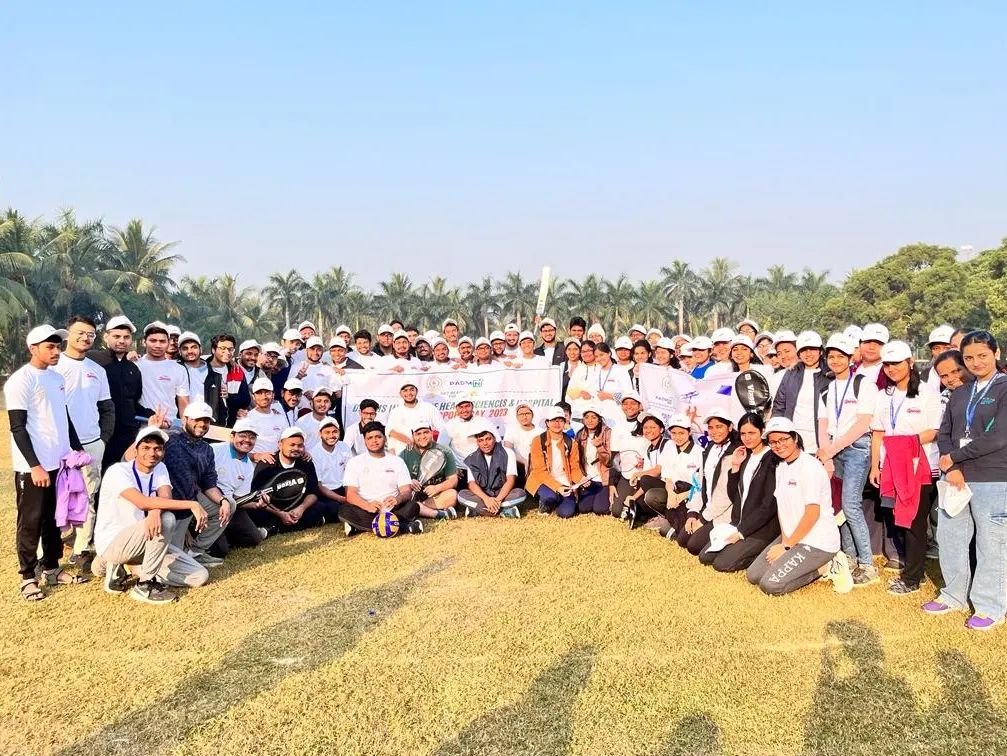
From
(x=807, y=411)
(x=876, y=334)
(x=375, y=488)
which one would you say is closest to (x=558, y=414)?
(x=375, y=488)

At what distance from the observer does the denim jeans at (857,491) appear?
20.7 feet

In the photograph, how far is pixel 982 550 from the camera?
5203mm

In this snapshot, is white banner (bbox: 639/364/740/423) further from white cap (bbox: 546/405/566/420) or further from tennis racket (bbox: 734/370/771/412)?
white cap (bbox: 546/405/566/420)

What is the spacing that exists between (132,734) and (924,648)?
197 inches

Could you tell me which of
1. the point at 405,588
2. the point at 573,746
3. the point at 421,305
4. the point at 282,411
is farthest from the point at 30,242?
the point at 573,746

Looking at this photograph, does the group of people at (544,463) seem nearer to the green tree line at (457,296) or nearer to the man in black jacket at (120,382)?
the man in black jacket at (120,382)

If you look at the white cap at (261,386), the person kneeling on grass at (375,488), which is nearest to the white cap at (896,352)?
the person kneeling on grass at (375,488)

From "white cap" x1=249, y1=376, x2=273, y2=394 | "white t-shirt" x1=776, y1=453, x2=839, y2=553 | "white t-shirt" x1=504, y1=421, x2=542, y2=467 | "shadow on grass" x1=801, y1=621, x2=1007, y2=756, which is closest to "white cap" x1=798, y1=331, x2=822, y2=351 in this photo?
"white t-shirt" x1=776, y1=453, x2=839, y2=553

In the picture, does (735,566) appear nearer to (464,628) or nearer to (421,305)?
(464,628)

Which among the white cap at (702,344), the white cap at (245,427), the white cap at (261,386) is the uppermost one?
the white cap at (702,344)

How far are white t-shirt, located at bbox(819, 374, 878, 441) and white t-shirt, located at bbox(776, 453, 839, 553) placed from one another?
56cm

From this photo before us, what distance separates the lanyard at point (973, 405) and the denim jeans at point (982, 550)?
0.43m

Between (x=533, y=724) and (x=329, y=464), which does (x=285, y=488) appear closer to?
(x=329, y=464)

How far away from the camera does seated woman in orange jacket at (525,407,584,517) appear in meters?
8.96
